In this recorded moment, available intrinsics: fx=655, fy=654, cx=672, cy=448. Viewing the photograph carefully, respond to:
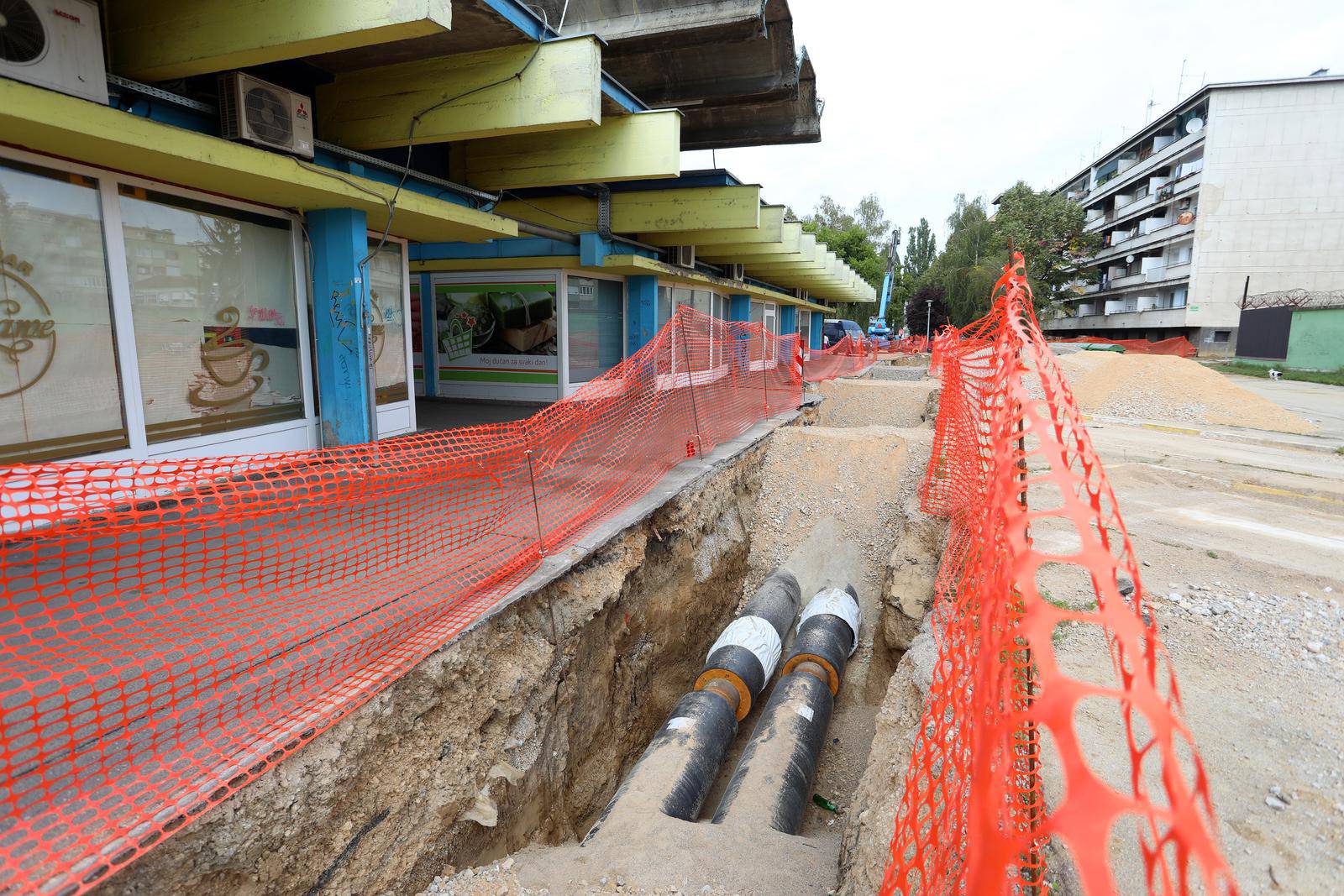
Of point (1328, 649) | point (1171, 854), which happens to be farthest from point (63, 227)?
point (1328, 649)

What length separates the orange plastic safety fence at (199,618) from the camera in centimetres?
232

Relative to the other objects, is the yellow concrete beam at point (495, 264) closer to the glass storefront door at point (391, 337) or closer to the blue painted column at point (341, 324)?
the glass storefront door at point (391, 337)

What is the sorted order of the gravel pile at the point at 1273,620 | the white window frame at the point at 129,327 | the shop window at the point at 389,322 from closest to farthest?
the gravel pile at the point at 1273,620 < the white window frame at the point at 129,327 < the shop window at the point at 389,322

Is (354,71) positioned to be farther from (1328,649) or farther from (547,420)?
(1328,649)

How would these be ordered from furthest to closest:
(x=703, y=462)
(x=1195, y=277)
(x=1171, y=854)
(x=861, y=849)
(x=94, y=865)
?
(x=1195, y=277)
(x=703, y=462)
(x=861, y=849)
(x=1171, y=854)
(x=94, y=865)

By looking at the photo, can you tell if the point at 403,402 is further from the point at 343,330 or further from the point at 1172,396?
the point at 1172,396

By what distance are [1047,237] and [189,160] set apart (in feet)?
158

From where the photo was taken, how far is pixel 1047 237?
42344 millimetres

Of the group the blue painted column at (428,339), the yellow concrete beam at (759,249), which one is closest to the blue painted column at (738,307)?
the yellow concrete beam at (759,249)

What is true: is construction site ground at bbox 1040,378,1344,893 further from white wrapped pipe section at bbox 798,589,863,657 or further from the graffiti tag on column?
the graffiti tag on column

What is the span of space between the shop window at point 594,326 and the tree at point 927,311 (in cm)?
3768

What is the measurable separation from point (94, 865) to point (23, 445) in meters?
3.94

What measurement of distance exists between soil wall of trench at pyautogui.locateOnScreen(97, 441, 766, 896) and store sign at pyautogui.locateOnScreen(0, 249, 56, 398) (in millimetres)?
3801

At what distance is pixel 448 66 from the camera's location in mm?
6465
